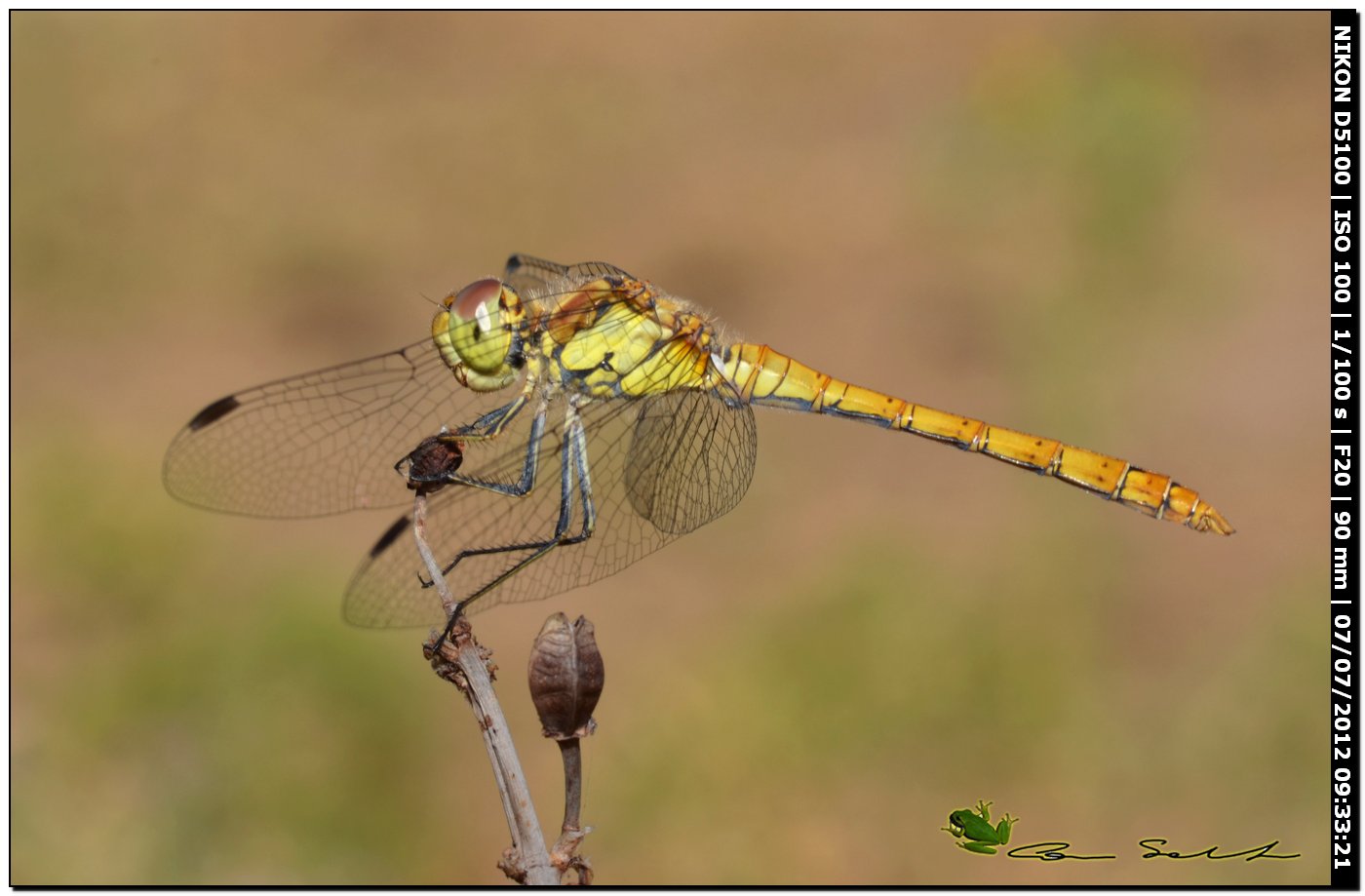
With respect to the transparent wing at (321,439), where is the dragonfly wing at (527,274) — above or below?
above

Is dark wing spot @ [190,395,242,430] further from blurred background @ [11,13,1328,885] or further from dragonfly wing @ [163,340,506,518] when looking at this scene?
blurred background @ [11,13,1328,885]

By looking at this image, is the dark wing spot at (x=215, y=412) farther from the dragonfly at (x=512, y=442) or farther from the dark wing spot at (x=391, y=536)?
the dark wing spot at (x=391, y=536)

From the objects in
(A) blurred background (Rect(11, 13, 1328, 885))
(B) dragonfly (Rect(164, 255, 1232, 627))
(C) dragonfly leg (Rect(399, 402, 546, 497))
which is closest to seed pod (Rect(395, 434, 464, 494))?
(C) dragonfly leg (Rect(399, 402, 546, 497))

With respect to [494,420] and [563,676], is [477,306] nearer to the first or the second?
[494,420]

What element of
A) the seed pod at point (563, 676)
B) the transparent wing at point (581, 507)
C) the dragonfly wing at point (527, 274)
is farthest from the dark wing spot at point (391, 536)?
the seed pod at point (563, 676)

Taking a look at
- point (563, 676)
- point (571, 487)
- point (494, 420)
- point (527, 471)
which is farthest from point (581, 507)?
point (563, 676)

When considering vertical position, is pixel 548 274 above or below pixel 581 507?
above

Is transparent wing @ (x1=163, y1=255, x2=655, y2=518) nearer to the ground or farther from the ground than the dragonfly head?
nearer to the ground
